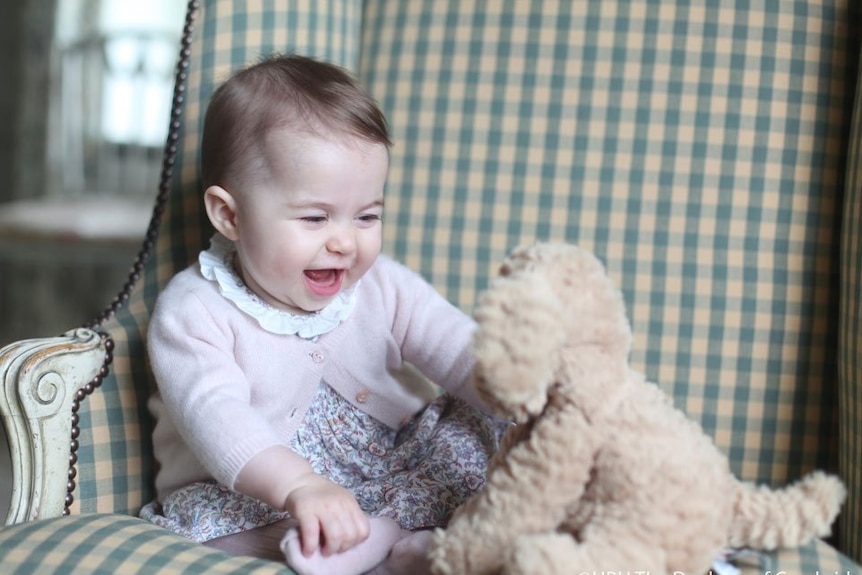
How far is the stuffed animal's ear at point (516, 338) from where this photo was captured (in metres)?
0.67

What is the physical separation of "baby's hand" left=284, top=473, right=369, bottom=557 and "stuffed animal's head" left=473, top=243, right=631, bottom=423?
20 centimetres

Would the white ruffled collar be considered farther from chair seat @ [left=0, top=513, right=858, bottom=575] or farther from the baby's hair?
chair seat @ [left=0, top=513, right=858, bottom=575]

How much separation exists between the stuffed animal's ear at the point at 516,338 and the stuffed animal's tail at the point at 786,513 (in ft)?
0.81

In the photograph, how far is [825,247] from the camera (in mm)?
1213

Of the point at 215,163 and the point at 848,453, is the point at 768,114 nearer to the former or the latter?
the point at 848,453

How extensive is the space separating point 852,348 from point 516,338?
0.58m

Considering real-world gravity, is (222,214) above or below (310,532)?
above

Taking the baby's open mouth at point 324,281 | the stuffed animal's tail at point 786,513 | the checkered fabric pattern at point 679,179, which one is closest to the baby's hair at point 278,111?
the baby's open mouth at point 324,281

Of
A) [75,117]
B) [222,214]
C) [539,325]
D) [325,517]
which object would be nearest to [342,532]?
[325,517]

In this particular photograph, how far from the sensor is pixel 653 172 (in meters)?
1.24

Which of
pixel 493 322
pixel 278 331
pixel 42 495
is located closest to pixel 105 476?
pixel 42 495

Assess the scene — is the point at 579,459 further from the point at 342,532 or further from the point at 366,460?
the point at 366,460

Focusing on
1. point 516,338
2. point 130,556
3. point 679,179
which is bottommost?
point 130,556

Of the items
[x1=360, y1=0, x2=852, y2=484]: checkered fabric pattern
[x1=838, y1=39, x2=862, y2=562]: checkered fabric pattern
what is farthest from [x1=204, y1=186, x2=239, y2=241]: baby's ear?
[x1=838, y1=39, x2=862, y2=562]: checkered fabric pattern
